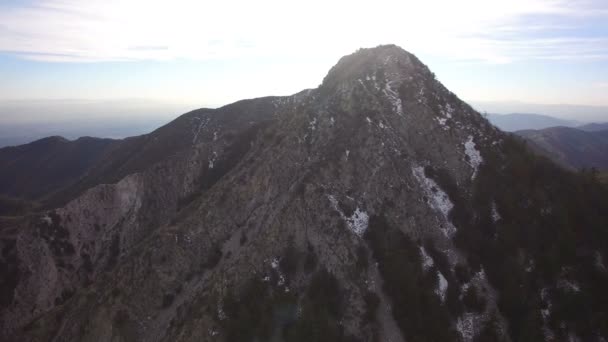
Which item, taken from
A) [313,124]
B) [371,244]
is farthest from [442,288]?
[313,124]

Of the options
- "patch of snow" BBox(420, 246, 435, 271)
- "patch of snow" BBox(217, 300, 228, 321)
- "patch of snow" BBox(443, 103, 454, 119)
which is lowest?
"patch of snow" BBox(217, 300, 228, 321)

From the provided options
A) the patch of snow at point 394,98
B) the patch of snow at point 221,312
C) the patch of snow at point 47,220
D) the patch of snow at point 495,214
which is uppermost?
the patch of snow at point 394,98

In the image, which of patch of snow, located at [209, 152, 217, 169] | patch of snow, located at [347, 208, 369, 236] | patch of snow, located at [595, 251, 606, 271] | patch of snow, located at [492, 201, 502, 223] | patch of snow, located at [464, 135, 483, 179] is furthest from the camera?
patch of snow, located at [209, 152, 217, 169]

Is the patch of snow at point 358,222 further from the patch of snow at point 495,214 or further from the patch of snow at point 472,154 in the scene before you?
the patch of snow at point 472,154

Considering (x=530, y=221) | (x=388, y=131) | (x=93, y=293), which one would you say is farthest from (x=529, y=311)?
(x=93, y=293)

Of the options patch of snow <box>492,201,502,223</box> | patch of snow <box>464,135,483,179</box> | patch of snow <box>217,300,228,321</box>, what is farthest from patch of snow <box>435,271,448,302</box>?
patch of snow <box>217,300,228,321</box>

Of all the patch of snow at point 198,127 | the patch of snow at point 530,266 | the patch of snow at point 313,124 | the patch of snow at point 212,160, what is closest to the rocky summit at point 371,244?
the patch of snow at point 530,266

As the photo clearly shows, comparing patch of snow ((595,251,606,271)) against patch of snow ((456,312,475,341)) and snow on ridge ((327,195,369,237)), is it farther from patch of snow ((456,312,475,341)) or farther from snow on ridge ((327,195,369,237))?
snow on ridge ((327,195,369,237))

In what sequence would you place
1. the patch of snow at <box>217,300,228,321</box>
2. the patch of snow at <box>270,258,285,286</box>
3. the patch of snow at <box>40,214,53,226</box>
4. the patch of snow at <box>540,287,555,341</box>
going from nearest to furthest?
the patch of snow at <box>540,287,555,341</box>
the patch of snow at <box>217,300,228,321</box>
the patch of snow at <box>270,258,285,286</box>
the patch of snow at <box>40,214,53,226</box>
